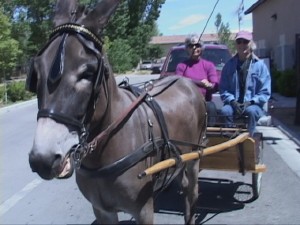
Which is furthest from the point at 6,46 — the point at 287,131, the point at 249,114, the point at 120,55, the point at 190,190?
the point at 120,55

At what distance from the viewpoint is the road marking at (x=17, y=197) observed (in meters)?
6.68

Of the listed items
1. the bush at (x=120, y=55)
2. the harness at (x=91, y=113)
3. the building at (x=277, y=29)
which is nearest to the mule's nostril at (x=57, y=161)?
the harness at (x=91, y=113)

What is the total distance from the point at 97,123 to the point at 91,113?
218 mm

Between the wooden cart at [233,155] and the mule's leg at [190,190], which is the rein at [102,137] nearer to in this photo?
the mule's leg at [190,190]

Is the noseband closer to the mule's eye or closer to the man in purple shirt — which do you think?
the mule's eye

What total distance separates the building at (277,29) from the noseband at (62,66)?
18.6 m

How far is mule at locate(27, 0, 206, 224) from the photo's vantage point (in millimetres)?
2625

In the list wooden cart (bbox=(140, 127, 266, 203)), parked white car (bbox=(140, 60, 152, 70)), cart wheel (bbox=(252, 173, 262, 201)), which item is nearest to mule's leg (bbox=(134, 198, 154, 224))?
wooden cart (bbox=(140, 127, 266, 203))

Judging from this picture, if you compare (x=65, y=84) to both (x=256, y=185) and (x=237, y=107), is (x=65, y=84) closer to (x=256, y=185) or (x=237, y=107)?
(x=237, y=107)

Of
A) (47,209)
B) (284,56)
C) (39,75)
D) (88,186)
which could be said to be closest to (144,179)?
(88,186)

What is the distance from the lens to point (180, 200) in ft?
21.9

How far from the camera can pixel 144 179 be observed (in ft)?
11.3

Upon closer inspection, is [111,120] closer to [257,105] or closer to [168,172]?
[168,172]

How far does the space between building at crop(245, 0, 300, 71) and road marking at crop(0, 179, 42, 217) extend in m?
15.0
